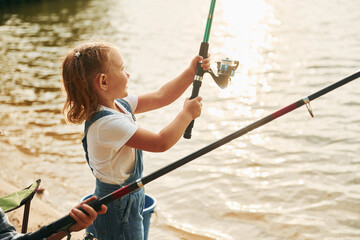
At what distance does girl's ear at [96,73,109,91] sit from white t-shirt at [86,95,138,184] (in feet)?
0.29

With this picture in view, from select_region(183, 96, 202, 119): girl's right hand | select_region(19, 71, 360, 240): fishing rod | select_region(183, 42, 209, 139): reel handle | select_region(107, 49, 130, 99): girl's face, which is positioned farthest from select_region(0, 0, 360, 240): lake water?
select_region(19, 71, 360, 240): fishing rod

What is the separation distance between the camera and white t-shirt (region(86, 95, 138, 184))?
6.67 ft

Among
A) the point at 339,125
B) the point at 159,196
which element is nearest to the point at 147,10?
the point at 339,125

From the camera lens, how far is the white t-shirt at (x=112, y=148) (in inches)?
80.0

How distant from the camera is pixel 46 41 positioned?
12430 mm

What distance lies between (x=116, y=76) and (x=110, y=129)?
247 millimetres

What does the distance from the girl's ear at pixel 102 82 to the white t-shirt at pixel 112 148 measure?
89 millimetres

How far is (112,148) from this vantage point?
206cm

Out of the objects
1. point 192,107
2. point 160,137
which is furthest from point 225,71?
point 160,137

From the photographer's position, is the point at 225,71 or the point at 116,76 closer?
the point at 116,76

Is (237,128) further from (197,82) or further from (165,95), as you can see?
(197,82)

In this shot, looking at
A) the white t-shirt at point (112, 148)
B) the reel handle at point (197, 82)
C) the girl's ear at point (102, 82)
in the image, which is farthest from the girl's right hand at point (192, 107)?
the girl's ear at point (102, 82)

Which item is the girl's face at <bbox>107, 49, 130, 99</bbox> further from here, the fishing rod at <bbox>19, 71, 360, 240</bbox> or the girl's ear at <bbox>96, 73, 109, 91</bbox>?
the fishing rod at <bbox>19, 71, 360, 240</bbox>

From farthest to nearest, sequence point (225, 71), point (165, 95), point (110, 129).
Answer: point (165, 95), point (225, 71), point (110, 129)
